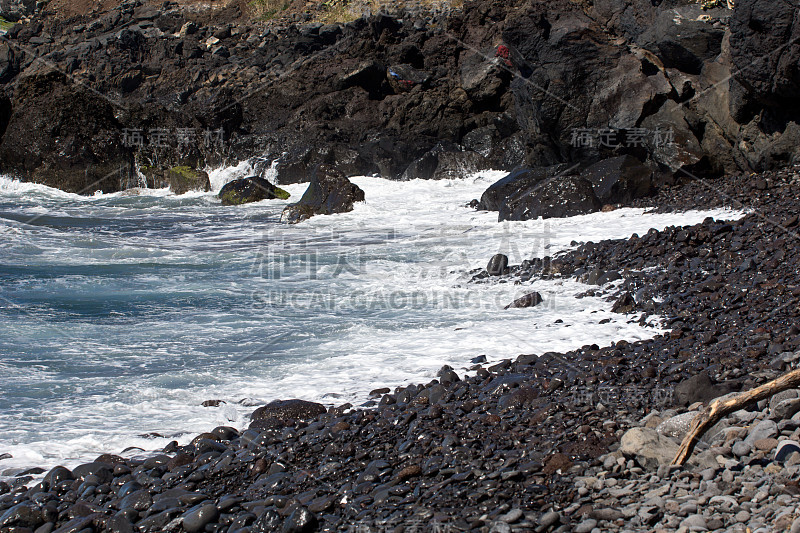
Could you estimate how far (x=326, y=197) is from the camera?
1342cm

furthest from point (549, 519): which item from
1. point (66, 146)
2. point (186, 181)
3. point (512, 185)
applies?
point (66, 146)

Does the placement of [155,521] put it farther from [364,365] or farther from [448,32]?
[448,32]

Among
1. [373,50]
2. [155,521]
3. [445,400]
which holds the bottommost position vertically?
[155,521]

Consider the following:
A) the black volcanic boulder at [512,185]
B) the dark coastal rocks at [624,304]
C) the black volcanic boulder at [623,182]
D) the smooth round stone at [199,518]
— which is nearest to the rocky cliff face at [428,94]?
the black volcanic boulder at [623,182]

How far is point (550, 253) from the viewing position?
826cm

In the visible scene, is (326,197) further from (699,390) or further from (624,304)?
(699,390)

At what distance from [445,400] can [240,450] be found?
1241mm

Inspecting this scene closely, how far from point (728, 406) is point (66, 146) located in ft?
60.0

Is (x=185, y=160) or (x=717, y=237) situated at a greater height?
(x=185, y=160)

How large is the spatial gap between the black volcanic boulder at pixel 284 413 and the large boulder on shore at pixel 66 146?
1524cm

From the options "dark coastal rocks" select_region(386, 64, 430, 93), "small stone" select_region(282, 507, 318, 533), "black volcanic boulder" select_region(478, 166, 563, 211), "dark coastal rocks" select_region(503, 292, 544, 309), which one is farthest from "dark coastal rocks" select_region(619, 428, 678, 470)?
"dark coastal rocks" select_region(386, 64, 430, 93)

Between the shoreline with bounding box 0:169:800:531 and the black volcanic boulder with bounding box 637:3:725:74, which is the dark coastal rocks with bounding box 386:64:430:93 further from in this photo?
the shoreline with bounding box 0:169:800:531

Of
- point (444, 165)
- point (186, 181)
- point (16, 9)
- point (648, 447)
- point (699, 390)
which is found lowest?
point (648, 447)

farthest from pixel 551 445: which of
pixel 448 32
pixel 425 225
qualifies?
pixel 448 32
